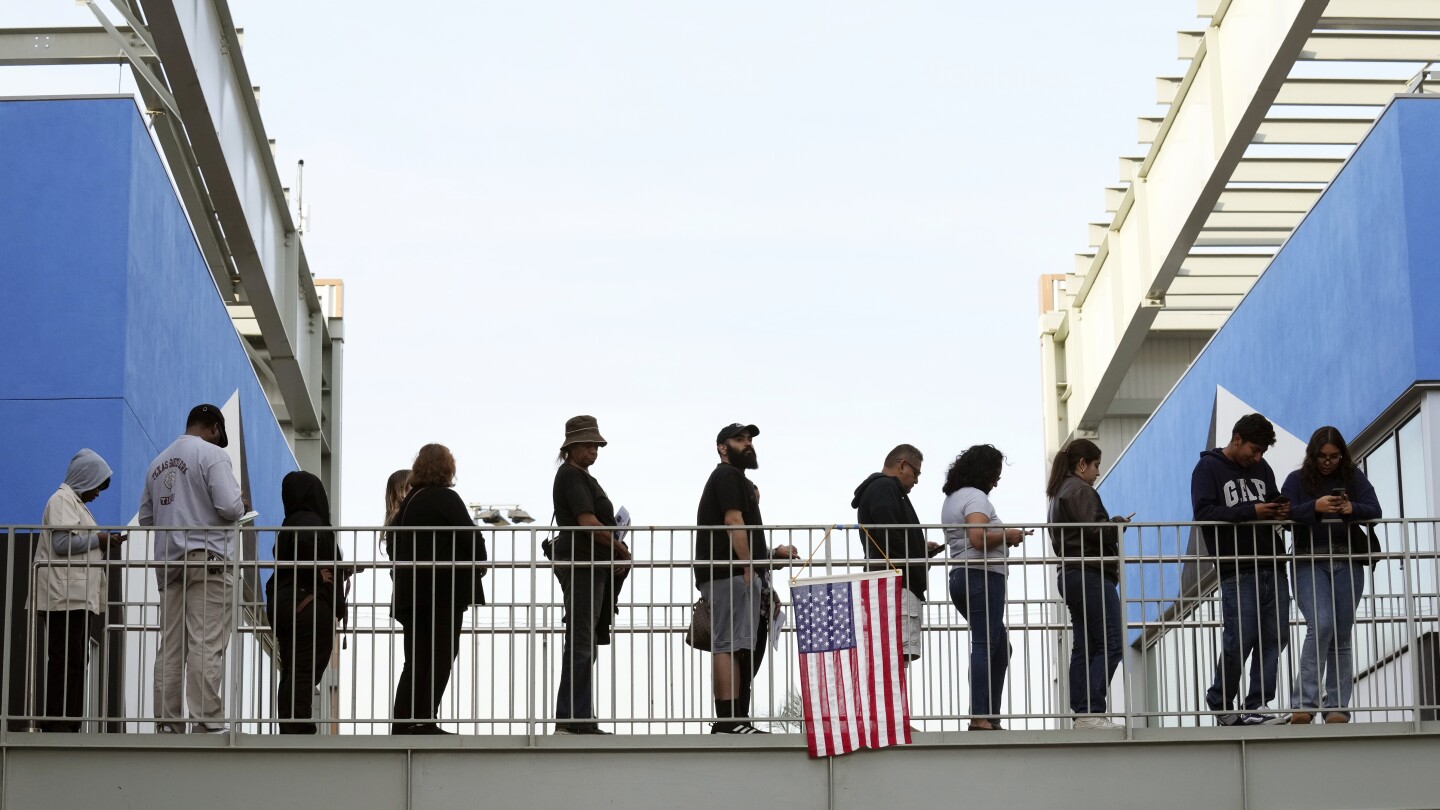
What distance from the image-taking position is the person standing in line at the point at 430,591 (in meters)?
12.1

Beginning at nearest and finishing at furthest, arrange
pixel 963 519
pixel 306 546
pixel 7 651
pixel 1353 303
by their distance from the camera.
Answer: pixel 7 651, pixel 963 519, pixel 306 546, pixel 1353 303

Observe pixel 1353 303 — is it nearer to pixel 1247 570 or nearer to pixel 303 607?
pixel 1247 570

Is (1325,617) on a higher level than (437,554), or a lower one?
lower

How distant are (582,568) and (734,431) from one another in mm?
1297

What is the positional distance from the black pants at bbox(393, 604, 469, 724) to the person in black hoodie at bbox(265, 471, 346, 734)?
1.61 ft

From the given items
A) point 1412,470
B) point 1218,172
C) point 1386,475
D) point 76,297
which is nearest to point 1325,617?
point 1412,470

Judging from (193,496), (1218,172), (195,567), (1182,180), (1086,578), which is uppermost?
(1182,180)

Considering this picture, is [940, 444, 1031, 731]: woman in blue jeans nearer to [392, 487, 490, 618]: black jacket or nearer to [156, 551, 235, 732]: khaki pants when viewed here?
[392, 487, 490, 618]: black jacket

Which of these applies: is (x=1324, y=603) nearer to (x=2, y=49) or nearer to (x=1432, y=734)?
(x=1432, y=734)

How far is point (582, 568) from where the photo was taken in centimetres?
1240

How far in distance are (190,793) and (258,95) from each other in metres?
14.1

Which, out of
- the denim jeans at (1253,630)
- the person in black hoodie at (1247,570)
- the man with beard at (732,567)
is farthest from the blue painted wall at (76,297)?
the denim jeans at (1253,630)

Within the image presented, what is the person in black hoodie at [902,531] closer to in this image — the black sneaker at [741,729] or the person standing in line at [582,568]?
the black sneaker at [741,729]

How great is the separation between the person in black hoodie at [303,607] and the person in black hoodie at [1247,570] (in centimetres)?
541
